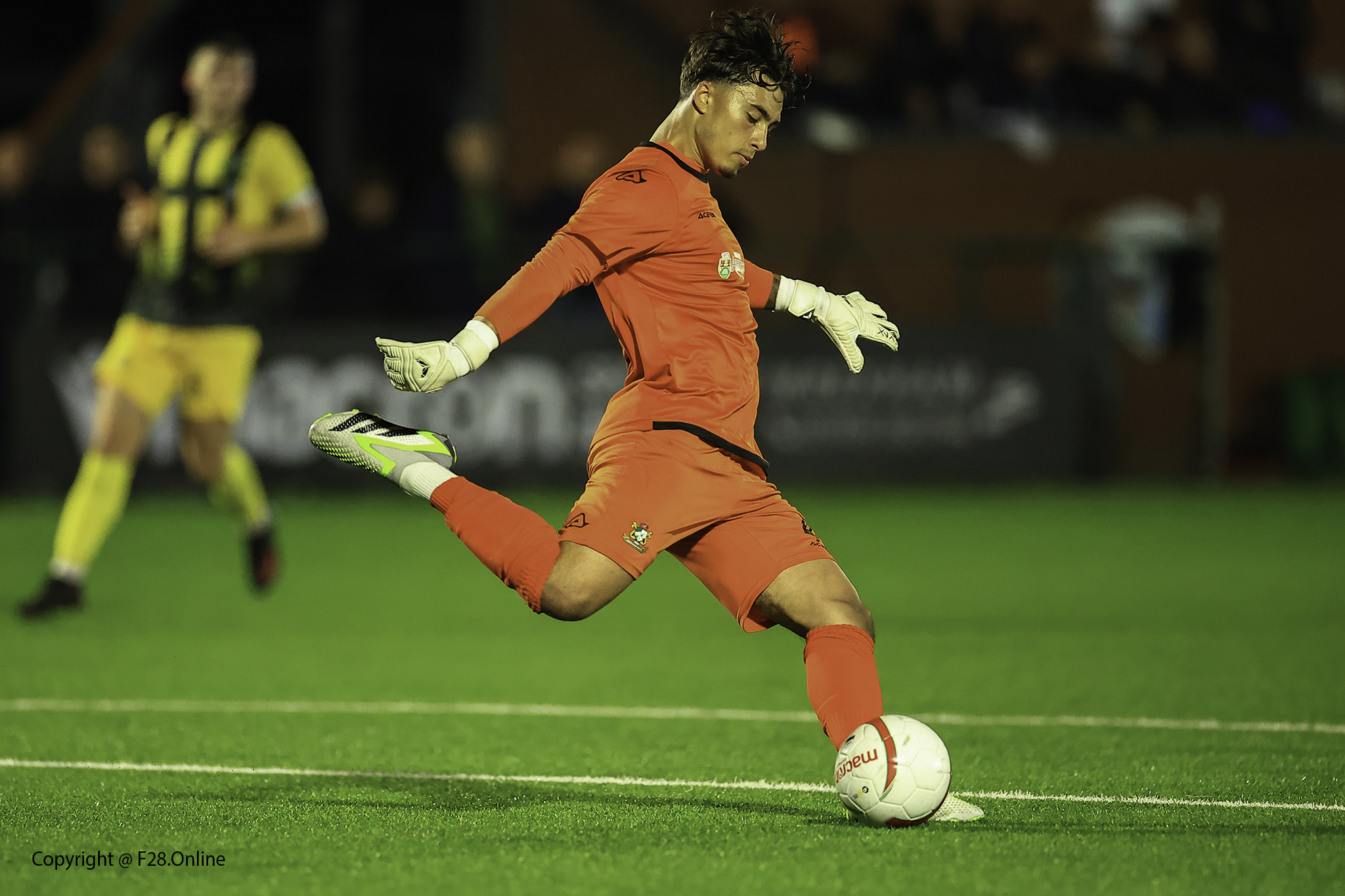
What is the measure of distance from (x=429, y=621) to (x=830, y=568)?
4.22m

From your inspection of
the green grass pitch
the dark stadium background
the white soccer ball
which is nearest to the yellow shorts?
the green grass pitch

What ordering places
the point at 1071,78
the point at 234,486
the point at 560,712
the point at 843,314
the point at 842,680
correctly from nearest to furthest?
the point at 842,680 → the point at 843,314 → the point at 560,712 → the point at 234,486 → the point at 1071,78

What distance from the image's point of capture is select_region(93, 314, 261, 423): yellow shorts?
808 centimetres

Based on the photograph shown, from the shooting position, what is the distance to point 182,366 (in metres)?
8.22

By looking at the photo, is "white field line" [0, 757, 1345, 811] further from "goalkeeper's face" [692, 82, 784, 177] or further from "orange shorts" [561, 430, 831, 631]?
"goalkeeper's face" [692, 82, 784, 177]

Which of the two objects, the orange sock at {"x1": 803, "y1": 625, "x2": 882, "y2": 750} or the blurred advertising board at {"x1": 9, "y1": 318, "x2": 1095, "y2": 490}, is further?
the blurred advertising board at {"x1": 9, "y1": 318, "x2": 1095, "y2": 490}

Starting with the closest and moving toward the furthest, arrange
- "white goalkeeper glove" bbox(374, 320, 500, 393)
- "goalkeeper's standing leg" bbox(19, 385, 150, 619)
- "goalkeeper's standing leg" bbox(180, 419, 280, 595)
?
"white goalkeeper glove" bbox(374, 320, 500, 393) → "goalkeeper's standing leg" bbox(19, 385, 150, 619) → "goalkeeper's standing leg" bbox(180, 419, 280, 595)

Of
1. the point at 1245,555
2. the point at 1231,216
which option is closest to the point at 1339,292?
the point at 1231,216

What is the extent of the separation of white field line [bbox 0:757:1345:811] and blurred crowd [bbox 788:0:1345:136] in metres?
14.4

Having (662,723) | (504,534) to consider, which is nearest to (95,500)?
(662,723)

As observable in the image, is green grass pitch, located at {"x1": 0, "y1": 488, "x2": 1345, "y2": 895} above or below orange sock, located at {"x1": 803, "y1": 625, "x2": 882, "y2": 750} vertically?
below

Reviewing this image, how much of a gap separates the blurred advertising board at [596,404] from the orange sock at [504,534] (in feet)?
28.6

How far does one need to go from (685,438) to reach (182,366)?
4442mm

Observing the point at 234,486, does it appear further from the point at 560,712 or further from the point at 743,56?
the point at 743,56
